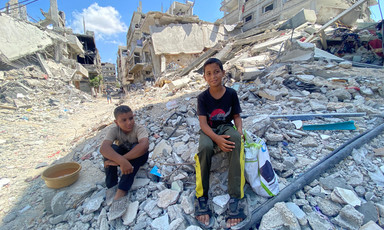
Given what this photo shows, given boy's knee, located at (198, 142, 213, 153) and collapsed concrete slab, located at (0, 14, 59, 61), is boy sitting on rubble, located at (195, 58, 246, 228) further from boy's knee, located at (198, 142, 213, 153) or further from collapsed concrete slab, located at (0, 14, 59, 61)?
collapsed concrete slab, located at (0, 14, 59, 61)

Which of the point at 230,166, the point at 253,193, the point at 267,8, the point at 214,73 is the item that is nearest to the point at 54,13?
the point at 267,8

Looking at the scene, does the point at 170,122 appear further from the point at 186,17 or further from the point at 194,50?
the point at 186,17

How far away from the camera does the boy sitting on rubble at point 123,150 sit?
6.37 feet

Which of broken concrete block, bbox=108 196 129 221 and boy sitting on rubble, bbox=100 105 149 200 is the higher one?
boy sitting on rubble, bbox=100 105 149 200

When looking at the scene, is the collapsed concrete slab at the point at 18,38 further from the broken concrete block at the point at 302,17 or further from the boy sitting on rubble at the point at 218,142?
the broken concrete block at the point at 302,17

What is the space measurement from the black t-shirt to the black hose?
97 cm

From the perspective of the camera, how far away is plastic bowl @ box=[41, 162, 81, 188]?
2100mm

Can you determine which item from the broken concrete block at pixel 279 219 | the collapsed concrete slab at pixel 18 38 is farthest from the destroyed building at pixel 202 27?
the broken concrete block at pixel 279 219

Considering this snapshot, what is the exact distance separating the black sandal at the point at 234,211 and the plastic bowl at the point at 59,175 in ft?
6.84

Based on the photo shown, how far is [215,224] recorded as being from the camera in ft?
5.11

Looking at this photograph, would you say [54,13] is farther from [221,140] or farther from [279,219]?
[279,219]

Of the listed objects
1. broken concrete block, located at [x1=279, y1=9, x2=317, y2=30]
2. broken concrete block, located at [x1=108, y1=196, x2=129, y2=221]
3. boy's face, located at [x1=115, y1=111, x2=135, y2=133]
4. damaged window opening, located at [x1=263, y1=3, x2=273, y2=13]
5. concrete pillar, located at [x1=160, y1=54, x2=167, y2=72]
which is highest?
damaged window opening, located at [x1=263, y1=3, x2=273, y2=13]

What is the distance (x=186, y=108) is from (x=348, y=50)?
9.14 metres

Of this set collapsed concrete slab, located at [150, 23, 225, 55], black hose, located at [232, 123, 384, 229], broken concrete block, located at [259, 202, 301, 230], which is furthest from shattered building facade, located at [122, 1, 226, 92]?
broken concrete block, located at [259, 202, 301, 230]
